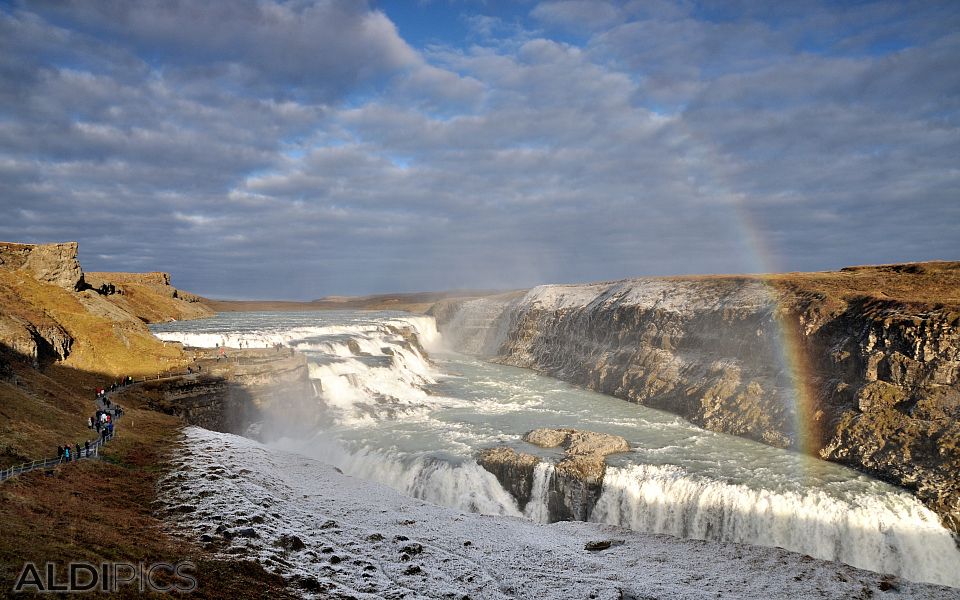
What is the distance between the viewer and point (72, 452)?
64.5ft

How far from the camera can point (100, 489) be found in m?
16.7

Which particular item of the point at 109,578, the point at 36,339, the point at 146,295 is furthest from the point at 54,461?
the point at 146,295

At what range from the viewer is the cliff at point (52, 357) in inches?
809

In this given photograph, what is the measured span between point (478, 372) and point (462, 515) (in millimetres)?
39522

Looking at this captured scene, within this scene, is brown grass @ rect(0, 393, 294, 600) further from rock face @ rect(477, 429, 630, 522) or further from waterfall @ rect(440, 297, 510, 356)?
waterfall @ rect(440, 297, 510, 356)

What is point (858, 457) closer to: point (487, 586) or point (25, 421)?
point (487, 586)

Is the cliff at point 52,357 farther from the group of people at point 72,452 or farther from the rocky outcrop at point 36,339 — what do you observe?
the group of people at point 72,452

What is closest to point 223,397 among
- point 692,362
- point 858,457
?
point 692,362

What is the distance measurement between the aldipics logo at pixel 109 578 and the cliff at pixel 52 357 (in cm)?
1018

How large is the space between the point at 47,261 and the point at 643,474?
66529 millimetres

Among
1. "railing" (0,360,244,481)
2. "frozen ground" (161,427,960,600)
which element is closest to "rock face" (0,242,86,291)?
"railing" (0,360,244,481)

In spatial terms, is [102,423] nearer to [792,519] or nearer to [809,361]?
[792,519]

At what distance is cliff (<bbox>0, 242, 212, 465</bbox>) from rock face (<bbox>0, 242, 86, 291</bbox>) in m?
0.20

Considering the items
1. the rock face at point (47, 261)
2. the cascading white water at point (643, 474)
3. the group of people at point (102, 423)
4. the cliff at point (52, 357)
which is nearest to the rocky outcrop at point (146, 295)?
the rock face at point (47, 261)
